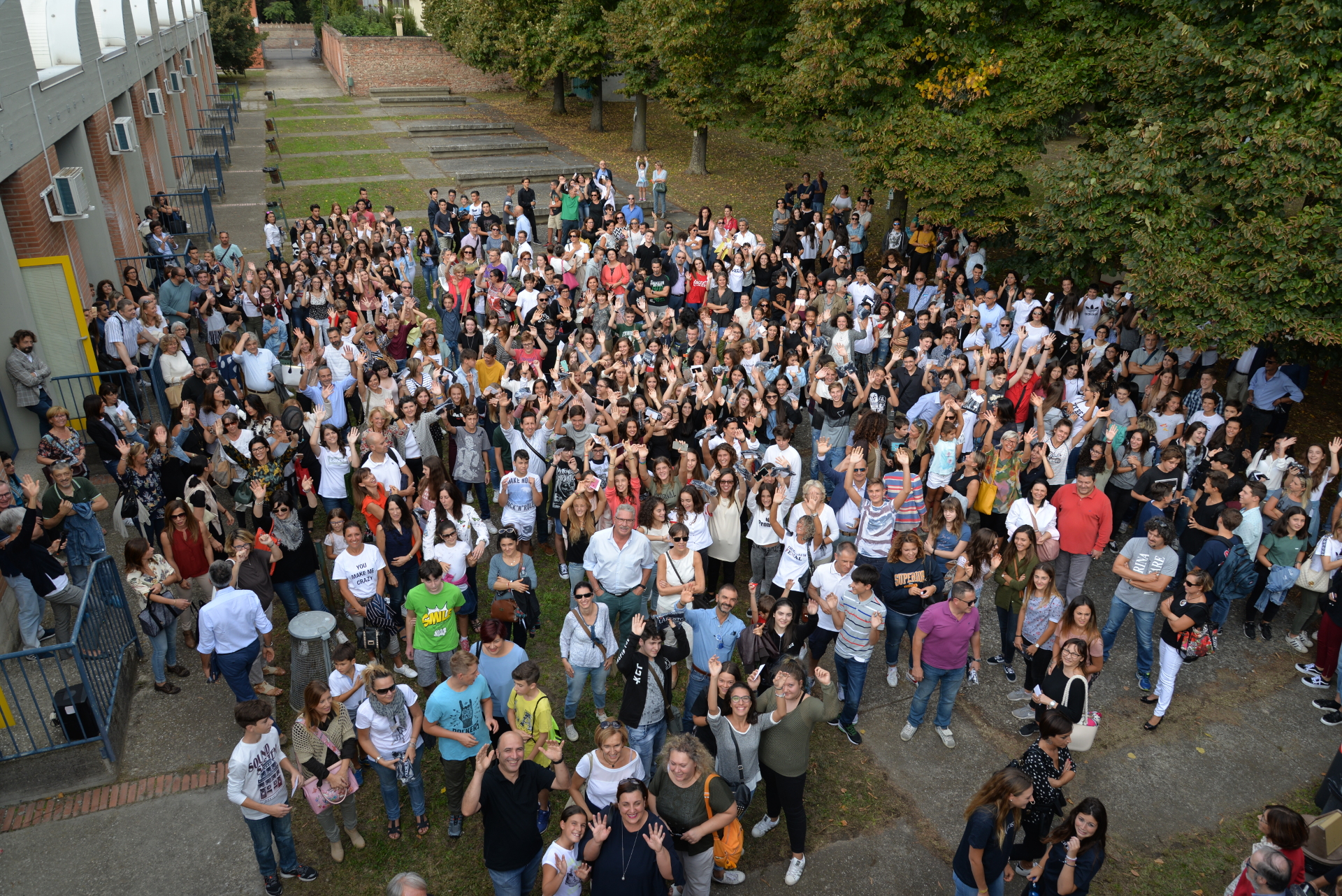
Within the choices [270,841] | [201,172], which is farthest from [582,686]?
[201,172]

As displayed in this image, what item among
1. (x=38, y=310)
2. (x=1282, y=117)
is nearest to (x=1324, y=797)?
(x=1282, y=117)

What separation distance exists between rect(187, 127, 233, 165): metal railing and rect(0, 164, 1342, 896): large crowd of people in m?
19.5

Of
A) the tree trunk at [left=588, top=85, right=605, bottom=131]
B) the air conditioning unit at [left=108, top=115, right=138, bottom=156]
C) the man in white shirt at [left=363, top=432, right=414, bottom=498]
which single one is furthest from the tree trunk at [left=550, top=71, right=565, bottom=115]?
the man in white shirt at [left=363, top=432, right=414, bottom=498]

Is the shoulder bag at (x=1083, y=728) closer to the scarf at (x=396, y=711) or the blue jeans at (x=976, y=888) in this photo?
the blue jeans at (x=976, y=888)

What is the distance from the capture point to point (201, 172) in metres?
28.4

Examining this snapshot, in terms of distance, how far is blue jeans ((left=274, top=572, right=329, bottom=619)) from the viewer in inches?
315

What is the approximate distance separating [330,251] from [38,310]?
15.1ft

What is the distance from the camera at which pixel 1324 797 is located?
6.73m

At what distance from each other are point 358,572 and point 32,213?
8.54 m

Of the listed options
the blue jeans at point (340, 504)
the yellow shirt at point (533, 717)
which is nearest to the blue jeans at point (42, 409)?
the blue jeans at point (340, 504)

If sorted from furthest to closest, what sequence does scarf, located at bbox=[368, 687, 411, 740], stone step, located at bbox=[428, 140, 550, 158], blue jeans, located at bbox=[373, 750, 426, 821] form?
1. stone step, located at bbox=[428, 140, 550, 158]
2. blue jeans, located at bbox=[373, 750, 426, 821]
3. scarf, located at bbox=[368, 687, 411, 740]

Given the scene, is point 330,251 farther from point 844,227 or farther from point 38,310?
point 844,227

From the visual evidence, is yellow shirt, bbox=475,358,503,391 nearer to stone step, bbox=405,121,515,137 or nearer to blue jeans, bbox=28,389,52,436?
blue jeans, bbox=28,389,52,436

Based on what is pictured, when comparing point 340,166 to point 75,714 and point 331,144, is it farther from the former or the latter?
point 75,714
